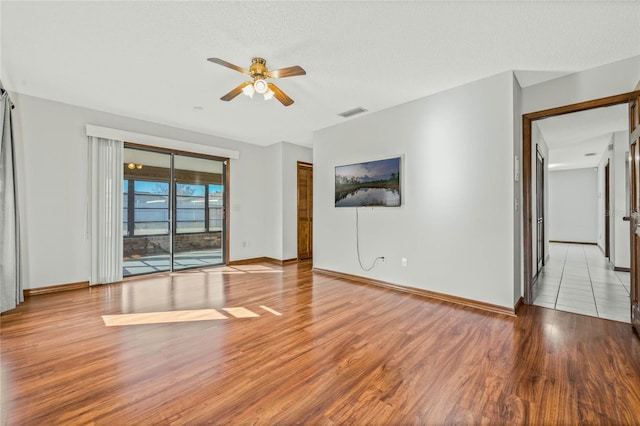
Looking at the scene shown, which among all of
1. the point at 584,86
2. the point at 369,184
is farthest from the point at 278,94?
the point at 584,86

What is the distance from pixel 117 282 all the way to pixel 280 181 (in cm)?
341

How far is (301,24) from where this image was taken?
7.62ft

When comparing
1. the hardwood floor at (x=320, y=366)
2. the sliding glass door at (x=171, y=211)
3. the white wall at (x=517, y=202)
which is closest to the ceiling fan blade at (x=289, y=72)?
the white wall at (x=517, y=202)

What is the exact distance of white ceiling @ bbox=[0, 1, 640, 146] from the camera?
7.10ft

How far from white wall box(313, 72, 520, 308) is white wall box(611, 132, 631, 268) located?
152 inches

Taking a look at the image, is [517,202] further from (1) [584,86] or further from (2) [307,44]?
(2) [307,44]

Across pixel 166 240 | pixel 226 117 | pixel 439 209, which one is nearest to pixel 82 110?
pixel 226 117

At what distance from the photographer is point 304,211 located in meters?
6.71

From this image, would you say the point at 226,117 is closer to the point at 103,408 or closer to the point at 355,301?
the point at 355,301

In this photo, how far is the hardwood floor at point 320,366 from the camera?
5.32 feet

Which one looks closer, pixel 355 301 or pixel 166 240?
pixel 355 301

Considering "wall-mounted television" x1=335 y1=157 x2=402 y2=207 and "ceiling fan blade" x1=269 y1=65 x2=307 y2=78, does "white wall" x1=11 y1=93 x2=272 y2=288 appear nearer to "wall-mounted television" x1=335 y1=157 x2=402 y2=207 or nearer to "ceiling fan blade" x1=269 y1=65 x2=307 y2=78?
"ceiling fan blade" x1=269 y1=65 x2=307 y2=78

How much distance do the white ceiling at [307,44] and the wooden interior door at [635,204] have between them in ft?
1.90

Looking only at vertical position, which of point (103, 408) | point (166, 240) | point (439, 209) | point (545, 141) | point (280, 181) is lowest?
point (103, 408)
